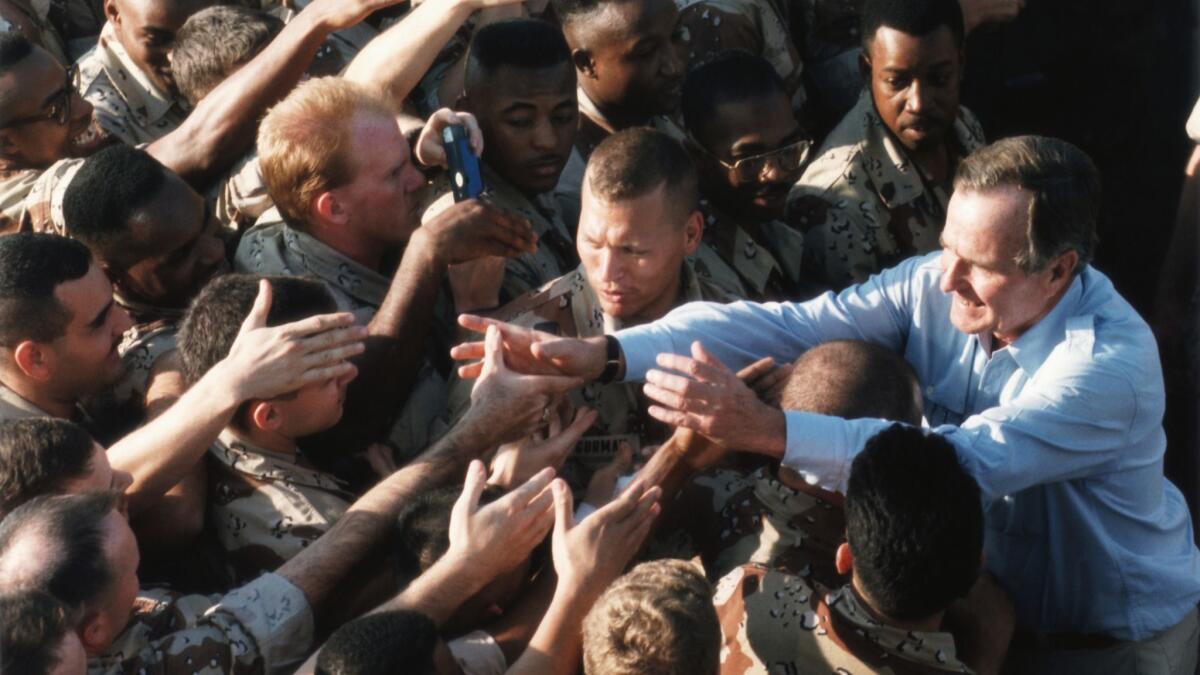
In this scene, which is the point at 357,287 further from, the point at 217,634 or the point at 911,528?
the point at 911,528

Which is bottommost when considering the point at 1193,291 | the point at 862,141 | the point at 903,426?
the point at 1193,291

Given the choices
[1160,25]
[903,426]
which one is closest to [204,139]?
[903,426]

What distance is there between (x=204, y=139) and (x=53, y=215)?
751 mm

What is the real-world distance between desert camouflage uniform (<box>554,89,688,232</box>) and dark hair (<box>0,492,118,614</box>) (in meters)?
2.57

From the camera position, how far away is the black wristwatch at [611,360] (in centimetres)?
442

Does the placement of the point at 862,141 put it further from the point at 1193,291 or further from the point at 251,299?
the point at 251,299

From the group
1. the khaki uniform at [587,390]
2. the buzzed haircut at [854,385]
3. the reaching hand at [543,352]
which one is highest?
the reaching hand at [543,352]

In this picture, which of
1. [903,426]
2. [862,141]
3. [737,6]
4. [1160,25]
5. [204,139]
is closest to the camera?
[903,426]

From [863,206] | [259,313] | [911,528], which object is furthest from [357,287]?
[911,528]

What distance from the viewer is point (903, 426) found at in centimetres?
377

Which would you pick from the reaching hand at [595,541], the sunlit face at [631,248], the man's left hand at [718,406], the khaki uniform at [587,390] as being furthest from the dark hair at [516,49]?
the reaching hand at [595,541]

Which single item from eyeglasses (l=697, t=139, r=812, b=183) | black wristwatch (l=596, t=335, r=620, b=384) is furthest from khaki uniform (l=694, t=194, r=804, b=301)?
black wristwatch (l=596, t=335, r=620, b=384)

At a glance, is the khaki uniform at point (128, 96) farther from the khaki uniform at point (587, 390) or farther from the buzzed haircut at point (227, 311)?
the khaki uniform at point (587, 390)

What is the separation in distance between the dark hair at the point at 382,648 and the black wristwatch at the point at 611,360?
3.85 feet
